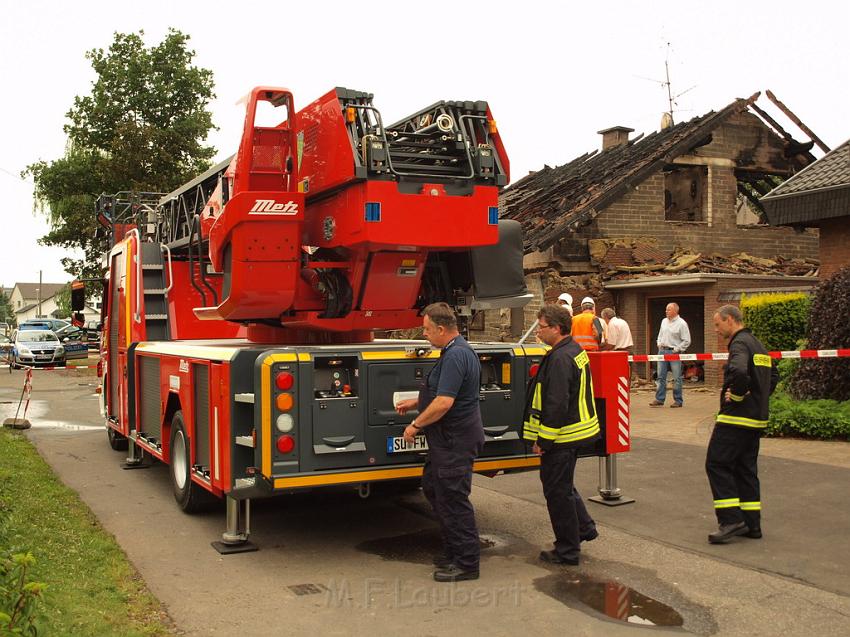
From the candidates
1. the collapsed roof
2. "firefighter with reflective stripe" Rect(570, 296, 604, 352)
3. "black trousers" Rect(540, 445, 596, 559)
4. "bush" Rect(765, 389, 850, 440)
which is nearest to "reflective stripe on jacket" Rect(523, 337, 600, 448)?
"black trousers" Rect(540, 445, 596, 559)

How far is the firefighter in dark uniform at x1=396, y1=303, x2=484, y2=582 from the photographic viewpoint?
19.4ft

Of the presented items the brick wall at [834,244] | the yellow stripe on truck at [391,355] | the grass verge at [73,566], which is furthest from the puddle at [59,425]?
the brick wall at [834,244]

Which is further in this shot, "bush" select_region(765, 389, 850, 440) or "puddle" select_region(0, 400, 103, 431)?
"puddle" select_region(0, 400, 103, 431)

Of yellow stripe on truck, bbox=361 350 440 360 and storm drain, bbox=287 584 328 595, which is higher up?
yellow stripe on truck, bbox=361 350 440 360

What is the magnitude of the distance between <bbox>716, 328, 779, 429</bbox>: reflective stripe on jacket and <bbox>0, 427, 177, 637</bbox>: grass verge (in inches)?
166

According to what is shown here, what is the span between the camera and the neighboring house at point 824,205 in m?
14.7

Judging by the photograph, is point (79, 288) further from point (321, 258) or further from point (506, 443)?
point (506, 443)

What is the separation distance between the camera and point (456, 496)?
19.5 ft

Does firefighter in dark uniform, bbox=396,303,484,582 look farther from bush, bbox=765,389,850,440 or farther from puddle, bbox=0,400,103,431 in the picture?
puddle, bbox=0,400,103,431

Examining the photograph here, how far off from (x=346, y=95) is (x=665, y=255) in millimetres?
15709

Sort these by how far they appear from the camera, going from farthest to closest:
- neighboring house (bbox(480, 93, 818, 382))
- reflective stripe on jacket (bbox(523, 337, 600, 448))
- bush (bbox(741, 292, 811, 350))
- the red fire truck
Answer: neighboring house (bbox(480, 93, 818, 382))
bush (bbox(741, 292, 811, 350))
the red fire truck
reflective stripe on jacket (bbox(523, 337, 600, 448))

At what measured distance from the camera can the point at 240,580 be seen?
237 inches

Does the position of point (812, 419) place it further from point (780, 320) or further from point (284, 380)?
point (284, 380)

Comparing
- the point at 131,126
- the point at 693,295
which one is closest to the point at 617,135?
the point at 693,295
